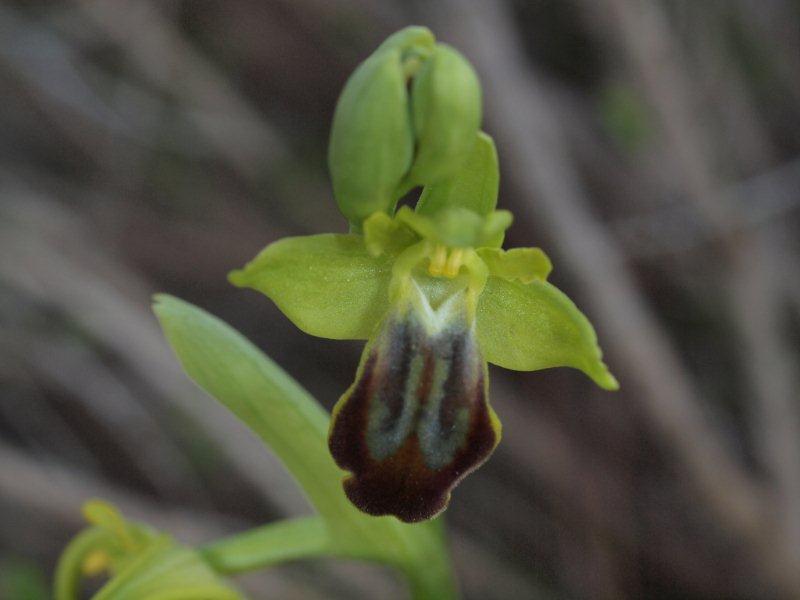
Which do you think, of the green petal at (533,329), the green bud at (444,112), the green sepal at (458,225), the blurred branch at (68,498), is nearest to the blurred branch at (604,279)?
the blurred branch at (68,498)

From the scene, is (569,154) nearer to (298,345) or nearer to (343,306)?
(298,345)

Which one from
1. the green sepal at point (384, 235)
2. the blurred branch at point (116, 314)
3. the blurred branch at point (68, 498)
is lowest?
the blurred branch at point (68, 498)

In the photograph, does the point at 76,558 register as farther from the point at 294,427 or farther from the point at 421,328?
the point at 421,328

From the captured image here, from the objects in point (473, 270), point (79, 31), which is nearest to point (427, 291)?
point (473, 270)

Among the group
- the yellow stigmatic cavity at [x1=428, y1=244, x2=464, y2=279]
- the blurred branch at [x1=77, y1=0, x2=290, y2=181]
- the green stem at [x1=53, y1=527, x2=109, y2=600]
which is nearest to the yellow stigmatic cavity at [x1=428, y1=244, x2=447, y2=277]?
the yellow stigmatic cavity at [x1=428, y1=244, x2=464, y2=279]

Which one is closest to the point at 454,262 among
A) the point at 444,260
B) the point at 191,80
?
the point at 444,260

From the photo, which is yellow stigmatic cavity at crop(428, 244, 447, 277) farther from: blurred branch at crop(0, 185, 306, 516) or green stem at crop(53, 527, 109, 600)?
blurred branch at crop(0, 185, 306, 516)

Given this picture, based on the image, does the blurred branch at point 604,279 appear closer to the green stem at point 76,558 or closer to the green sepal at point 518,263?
the green stem at point 76,558
